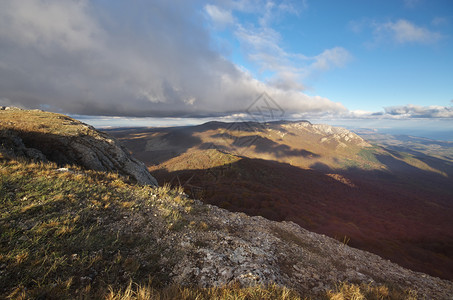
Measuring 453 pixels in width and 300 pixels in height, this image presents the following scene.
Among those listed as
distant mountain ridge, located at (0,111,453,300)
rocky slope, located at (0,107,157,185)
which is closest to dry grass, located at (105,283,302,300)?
distant mountain ridge, located at (0,111,453,300)

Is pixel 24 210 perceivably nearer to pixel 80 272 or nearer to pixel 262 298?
pixel 80 272

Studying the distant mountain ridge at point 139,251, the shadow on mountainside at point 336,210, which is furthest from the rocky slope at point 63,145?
the shadow on mountainside at point 336,210

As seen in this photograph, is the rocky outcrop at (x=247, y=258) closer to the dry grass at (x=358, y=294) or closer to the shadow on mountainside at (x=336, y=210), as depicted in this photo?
the dry grass at (x=358, y=294)

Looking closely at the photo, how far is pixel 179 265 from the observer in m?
5.92

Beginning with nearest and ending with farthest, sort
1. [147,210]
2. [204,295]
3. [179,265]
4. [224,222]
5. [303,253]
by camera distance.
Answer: [204,295] < [179,265] < [147,210] < [303,253] < [224,222]

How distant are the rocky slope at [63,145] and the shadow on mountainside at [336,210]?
343 inches

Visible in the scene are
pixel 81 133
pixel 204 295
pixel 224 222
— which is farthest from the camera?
pixel 81 133

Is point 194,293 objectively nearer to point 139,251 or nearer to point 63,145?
point 139,251

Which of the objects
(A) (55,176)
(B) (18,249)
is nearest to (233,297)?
(B) (18,249)

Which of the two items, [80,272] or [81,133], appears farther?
[81,133]

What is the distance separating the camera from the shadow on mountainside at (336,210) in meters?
20.5

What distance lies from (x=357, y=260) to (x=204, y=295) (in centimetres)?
1219

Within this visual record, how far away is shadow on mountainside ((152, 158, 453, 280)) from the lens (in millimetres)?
20453

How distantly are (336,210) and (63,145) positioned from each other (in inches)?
2108
